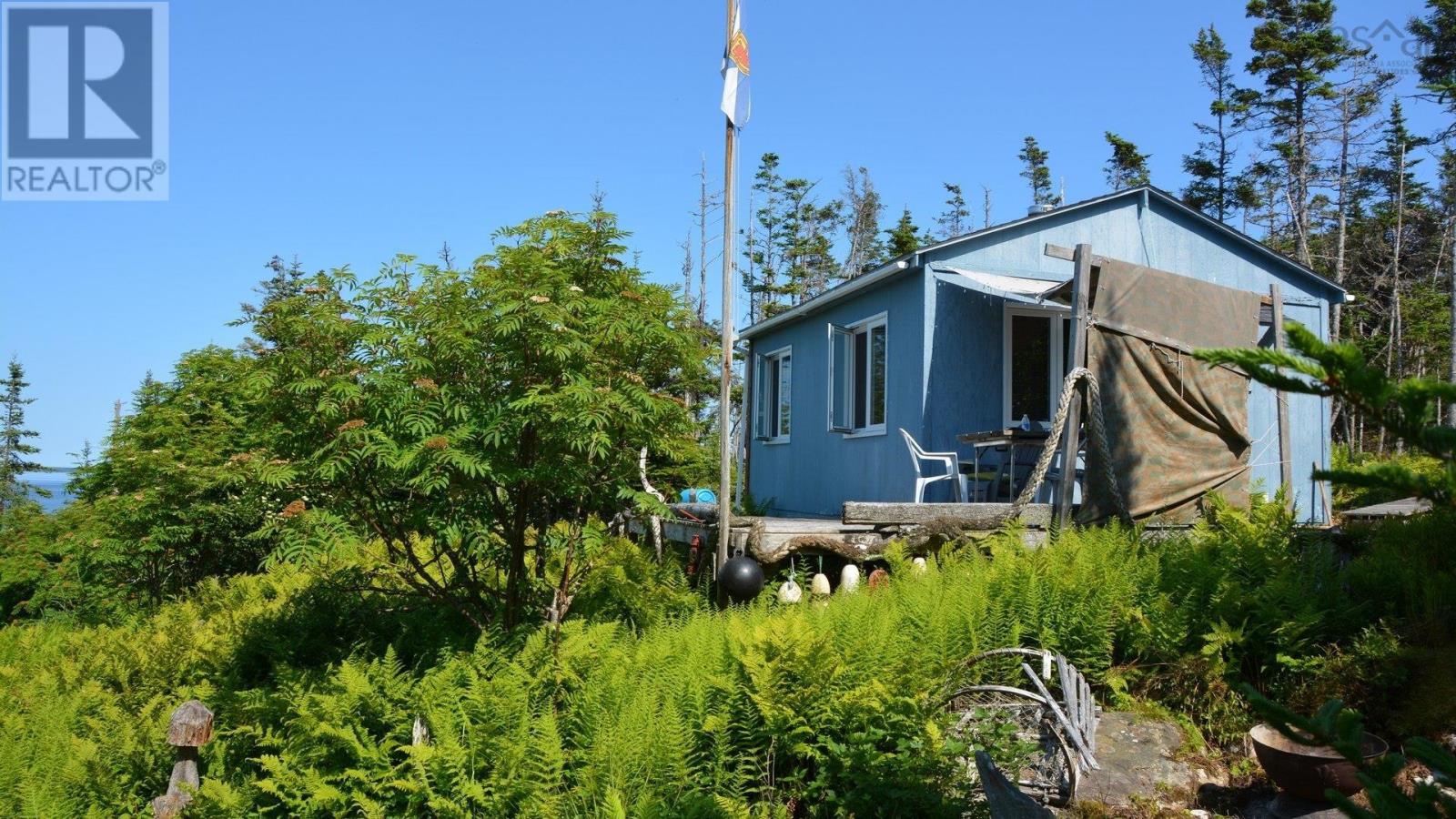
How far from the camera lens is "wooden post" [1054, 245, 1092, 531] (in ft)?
25.7

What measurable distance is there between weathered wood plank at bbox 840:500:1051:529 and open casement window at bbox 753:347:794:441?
617 centimetres

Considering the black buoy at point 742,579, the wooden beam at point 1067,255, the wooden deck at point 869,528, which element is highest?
the wooden beam at point 1067,255

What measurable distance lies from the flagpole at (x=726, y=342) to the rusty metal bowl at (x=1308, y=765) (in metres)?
4.12

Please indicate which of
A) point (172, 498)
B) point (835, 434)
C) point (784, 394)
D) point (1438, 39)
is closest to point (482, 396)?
point (172, 498)

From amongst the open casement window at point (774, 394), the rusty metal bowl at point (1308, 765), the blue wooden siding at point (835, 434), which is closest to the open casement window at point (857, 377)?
the blue wooden siding at point (835, 434)

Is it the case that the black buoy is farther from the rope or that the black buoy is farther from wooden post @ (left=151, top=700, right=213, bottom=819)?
wooden post @ (left=151, top=700, right=213, bottom=819)

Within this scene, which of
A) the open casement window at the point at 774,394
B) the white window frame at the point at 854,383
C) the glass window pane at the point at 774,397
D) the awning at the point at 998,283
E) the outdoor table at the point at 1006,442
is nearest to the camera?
the outdoor table at the point at 1006,442

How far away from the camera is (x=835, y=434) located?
42.0ft

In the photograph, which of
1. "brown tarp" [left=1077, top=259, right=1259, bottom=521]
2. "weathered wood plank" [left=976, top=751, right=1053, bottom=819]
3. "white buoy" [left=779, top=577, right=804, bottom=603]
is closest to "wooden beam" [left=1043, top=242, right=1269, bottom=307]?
"brown tarp" [left=1077, top=259, right=1259, bottom=521]

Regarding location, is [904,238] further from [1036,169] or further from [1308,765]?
[1308,765]

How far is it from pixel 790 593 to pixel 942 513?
153 cm

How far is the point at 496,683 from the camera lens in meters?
5.36

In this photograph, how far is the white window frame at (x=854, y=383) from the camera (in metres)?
11.5

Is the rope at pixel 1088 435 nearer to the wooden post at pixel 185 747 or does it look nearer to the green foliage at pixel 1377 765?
the green foliage at pixel 1377 765
